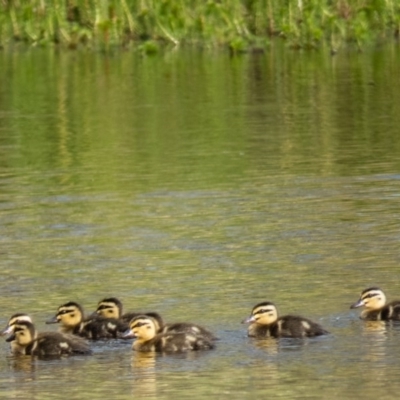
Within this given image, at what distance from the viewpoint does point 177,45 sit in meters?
35.9

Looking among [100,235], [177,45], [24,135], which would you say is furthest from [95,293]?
[177,45]

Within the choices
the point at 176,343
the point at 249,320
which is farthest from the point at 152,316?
the point at 249,320

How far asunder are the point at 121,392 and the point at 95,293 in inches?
104

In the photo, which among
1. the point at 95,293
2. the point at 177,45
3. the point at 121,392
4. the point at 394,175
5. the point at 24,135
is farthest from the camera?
the point at 177,45

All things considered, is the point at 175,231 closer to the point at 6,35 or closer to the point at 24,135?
the point at 24,135

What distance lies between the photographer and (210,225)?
1476 cm

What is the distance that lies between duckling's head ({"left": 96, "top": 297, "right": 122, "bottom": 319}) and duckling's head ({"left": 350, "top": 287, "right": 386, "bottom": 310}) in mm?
1505

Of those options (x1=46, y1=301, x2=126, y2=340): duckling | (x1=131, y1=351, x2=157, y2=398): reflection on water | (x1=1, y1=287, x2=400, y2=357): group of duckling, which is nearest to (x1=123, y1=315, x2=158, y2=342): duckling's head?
(x1=1, y1=287, x2=400, y2=357): group of duckling

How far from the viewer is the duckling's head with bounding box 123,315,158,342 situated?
1080 cm

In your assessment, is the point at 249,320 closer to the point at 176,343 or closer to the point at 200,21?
the point at 176,343

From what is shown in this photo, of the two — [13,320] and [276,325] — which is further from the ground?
[13,320]

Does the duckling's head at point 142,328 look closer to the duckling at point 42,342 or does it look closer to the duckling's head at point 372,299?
the duckling at point 42,342

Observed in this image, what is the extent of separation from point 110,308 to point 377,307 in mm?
1691

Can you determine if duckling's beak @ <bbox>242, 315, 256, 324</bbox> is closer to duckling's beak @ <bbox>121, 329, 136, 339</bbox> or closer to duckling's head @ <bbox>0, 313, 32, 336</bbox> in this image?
duckling's beak @ <bbox>121, 329, 136, 339</bbox>
